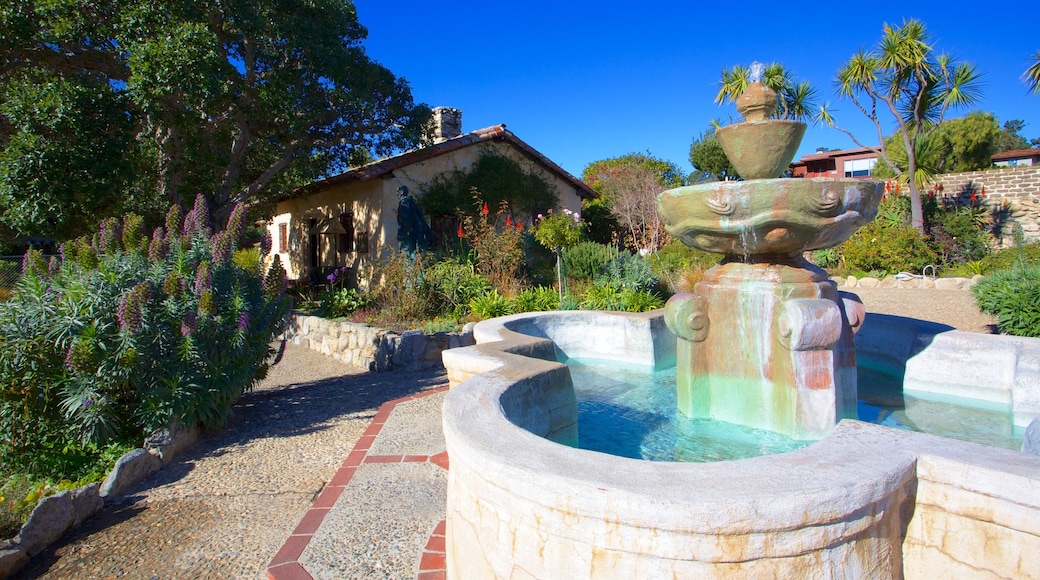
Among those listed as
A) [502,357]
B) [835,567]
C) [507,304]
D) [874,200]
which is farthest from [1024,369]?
[507,304]

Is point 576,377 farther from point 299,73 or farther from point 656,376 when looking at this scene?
point 299,73

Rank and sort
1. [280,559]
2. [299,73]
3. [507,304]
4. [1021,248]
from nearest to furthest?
[280,559] → [507,304] → [299,73] → [1021,248]

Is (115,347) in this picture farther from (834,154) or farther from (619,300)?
(834,154)

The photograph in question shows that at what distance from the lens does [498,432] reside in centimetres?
203

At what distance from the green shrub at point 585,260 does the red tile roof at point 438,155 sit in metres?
4.32

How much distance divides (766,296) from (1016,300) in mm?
3999

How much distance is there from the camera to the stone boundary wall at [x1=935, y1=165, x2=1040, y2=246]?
1491cm

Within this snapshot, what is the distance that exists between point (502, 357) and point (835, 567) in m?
2.08

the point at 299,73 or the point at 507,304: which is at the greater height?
the point at 299,73

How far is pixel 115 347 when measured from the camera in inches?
160

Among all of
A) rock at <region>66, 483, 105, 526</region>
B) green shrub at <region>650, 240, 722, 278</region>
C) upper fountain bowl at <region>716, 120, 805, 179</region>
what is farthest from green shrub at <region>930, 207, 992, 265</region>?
rock at <region>66, 483, 105, 526</region>

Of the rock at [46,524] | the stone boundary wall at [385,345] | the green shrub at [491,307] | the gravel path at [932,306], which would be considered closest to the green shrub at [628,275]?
the green shrub at [491,307]

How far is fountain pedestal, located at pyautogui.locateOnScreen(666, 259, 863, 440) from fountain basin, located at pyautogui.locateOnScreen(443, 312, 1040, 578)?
1.14m

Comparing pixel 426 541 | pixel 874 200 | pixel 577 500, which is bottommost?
pixel 426 541
